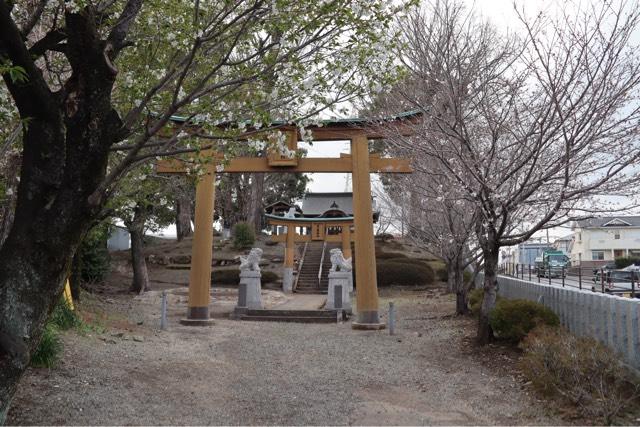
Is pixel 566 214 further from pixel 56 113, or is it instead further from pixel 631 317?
pixel 56 113

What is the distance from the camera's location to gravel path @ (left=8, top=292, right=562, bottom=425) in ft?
17.2

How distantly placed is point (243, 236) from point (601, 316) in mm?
25878

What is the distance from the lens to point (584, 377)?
17.5 feet

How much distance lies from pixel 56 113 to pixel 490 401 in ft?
17.4

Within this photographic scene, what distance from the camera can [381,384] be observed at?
22.6ft

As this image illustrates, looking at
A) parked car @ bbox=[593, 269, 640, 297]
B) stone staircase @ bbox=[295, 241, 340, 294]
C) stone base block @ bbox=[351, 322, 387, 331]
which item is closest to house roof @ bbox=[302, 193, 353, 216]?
stone staircase @ bbox=[295, 241, 340, 294]

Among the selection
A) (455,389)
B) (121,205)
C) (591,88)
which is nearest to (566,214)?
(591,88)

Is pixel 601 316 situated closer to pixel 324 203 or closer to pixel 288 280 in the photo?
pixel 288 280

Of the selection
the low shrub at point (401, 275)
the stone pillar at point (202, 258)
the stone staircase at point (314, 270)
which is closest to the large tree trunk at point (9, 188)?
the stone pillar at point (202, 258)

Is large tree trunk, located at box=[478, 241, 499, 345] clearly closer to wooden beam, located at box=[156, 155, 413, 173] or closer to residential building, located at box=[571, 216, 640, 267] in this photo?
wooden beam, located at box=[156, 155, 413, 173]

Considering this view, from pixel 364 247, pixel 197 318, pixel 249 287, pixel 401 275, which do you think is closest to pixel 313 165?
pixel 364 247

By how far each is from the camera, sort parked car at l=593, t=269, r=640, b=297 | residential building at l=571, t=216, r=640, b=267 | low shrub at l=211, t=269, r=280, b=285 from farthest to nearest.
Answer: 1. residential building at l=571, t=216, r=640, b=267
2. low shrub at l=211, t=269, r=280, b=285
3. parked car at l=593, t=269, r=640, b=297

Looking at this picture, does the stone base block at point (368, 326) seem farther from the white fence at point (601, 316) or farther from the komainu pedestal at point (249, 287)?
the komainu pedestal at point (249, 287)

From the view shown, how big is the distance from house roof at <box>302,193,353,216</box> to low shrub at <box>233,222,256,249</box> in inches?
142
